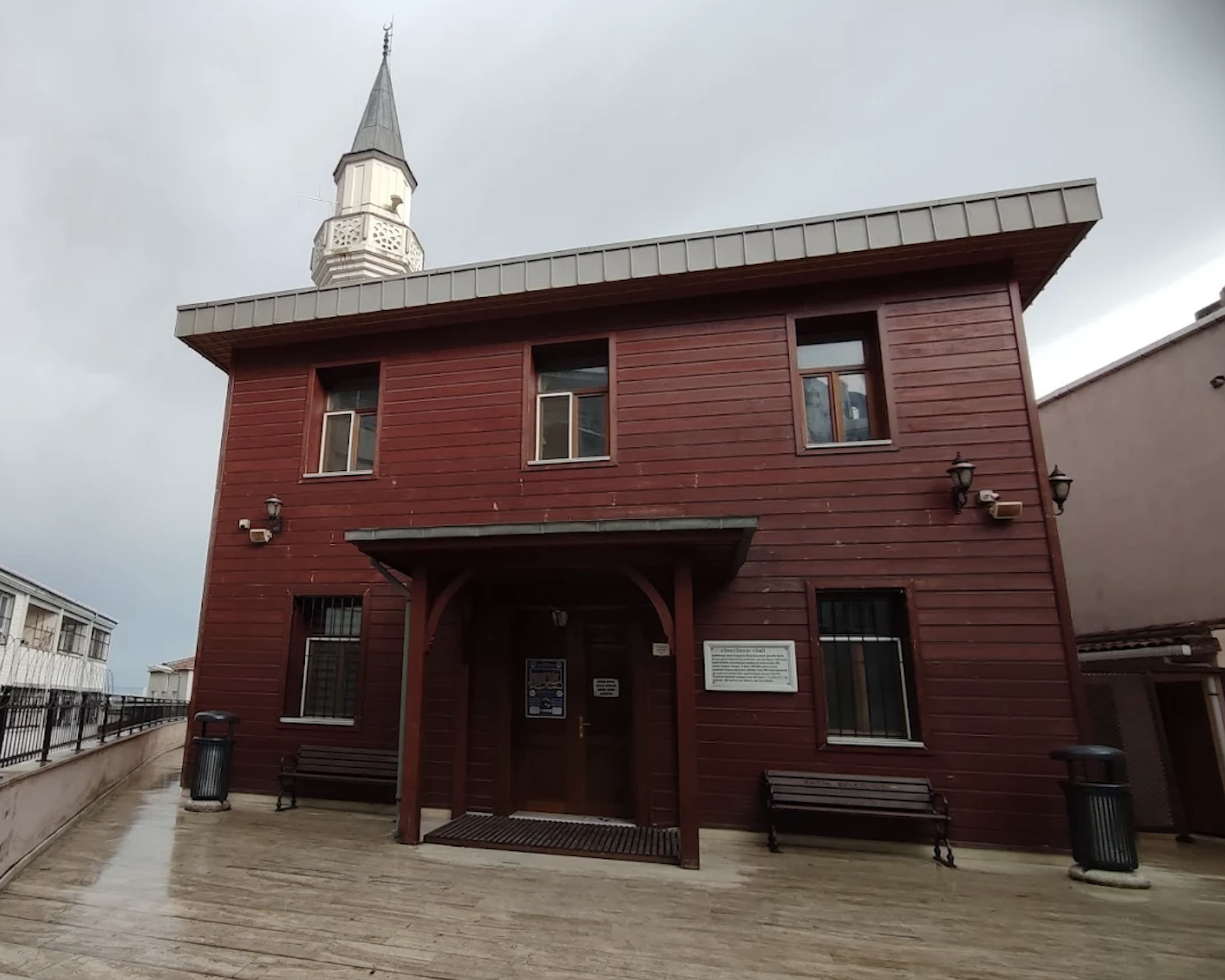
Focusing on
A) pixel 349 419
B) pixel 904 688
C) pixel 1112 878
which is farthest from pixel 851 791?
pixel 349 419

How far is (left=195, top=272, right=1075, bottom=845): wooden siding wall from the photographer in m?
6.14

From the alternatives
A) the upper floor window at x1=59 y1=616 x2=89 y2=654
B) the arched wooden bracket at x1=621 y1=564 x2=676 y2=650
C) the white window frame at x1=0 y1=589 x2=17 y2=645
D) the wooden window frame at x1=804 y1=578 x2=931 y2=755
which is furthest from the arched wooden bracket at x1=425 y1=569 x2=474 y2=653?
the upper floor window at x1=59 y1=616 x2=89 y2=654

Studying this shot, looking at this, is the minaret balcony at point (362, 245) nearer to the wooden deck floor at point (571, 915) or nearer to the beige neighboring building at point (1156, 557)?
the wooden deck floor at point (571, 915)

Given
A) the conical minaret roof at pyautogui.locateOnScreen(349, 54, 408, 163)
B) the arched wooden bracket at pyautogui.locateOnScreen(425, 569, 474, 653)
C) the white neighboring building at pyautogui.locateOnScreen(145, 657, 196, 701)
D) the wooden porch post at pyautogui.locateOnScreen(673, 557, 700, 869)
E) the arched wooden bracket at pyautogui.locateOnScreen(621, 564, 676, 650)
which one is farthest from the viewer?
the white neighboring building at pyautogui.locateOnScreen(145, 657, 196, 701)

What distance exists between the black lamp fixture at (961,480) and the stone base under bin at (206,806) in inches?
319

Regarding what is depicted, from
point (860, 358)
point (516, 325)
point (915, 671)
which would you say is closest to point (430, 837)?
point (915, 671)

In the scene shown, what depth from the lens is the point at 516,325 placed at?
26.3ft

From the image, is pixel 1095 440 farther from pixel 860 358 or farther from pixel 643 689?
pixel 643 689

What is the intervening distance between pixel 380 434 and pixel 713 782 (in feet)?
17.4

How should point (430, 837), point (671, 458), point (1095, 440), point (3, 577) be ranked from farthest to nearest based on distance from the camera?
point (3, 577) → point (1095, 440) → point (671, 458) → point (430, 837)

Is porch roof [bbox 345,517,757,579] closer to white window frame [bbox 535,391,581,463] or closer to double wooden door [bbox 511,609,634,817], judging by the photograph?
double wooden door [bbox 511,609,634,817]

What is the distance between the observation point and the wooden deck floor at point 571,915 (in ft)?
11.9

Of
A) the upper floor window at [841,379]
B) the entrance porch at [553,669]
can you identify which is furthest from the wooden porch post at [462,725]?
the upper floor window at [841,379]

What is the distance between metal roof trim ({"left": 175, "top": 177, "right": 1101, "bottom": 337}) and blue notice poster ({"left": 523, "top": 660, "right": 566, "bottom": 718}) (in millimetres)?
4103
